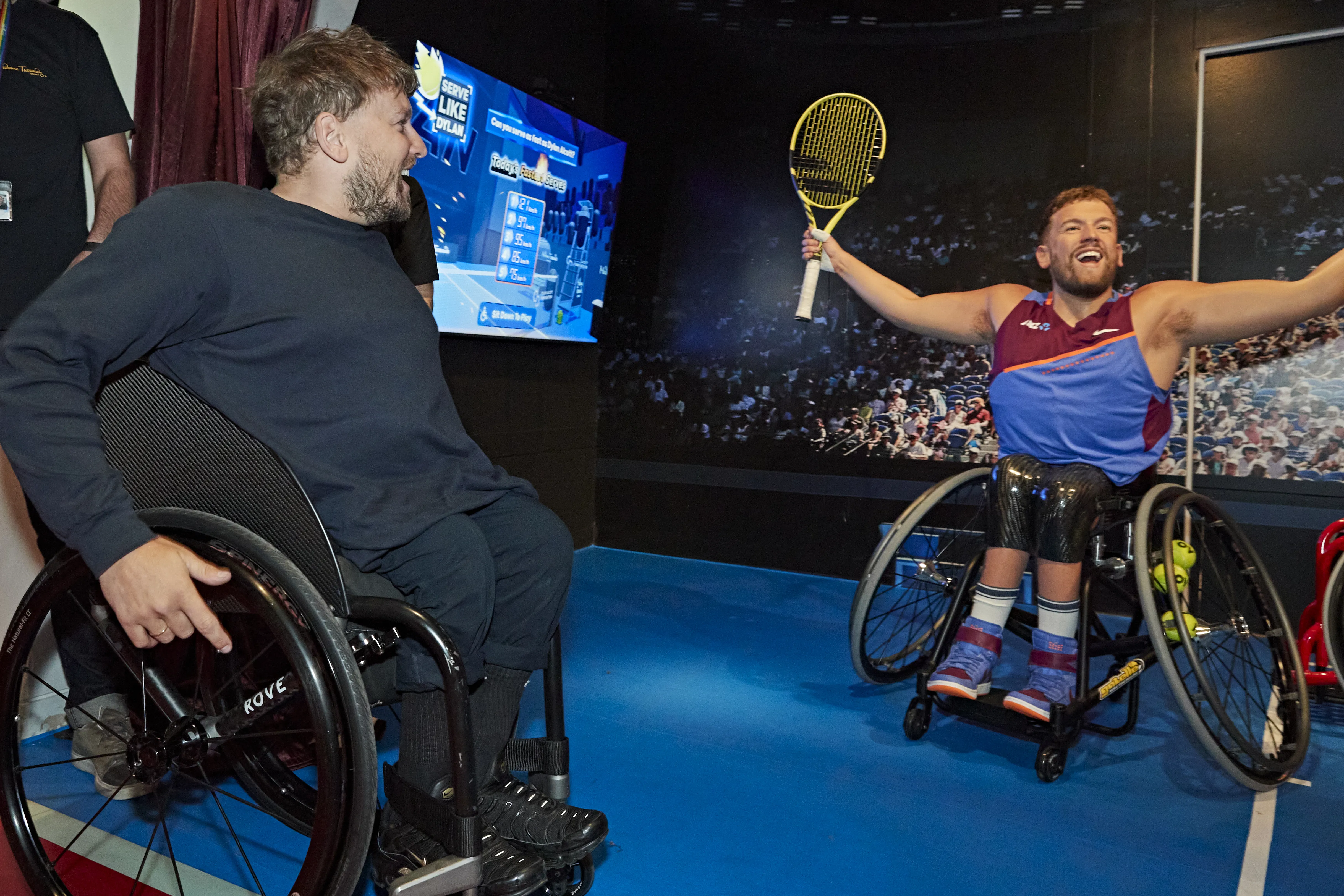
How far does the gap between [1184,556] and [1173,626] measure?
0.53 ft

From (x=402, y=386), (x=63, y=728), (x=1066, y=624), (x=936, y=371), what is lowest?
(x=63, y=728)

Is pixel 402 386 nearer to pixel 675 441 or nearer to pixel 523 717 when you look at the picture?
pixel 523 717

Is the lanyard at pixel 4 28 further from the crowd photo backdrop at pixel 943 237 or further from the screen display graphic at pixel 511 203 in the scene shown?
the crowd photo backdrop at pixel 943 237

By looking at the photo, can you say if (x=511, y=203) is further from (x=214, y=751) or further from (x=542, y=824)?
(x=542, y=824)

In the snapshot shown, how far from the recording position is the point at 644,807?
68.3 inches

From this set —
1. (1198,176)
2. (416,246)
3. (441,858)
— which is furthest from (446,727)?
(1198,176)

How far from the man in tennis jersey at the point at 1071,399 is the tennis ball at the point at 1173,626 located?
18 cm

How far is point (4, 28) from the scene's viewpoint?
1.69m

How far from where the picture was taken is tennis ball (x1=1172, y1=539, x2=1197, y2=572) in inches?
75.8

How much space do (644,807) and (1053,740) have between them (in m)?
0.89

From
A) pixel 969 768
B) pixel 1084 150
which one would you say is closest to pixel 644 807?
pixel 969 768

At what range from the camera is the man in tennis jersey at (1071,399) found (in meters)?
2.00

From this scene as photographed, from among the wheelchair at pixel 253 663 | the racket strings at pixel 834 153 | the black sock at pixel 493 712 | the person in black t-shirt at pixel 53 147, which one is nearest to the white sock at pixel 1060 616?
the wheelchair at pixel 253 663

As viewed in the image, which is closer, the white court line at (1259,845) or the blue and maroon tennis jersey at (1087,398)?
the white court line at (1259,845)
